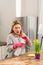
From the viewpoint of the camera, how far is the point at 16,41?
1628 millimetres

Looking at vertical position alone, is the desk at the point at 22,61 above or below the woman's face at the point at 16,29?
below

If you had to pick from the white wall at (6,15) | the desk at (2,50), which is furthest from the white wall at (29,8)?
the desk at (2,50)

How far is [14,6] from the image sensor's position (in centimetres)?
174

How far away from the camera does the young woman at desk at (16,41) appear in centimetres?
158

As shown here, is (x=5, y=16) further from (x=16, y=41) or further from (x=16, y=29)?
(x=16, y=41)

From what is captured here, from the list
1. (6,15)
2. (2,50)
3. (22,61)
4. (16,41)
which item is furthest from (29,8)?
(22,61)

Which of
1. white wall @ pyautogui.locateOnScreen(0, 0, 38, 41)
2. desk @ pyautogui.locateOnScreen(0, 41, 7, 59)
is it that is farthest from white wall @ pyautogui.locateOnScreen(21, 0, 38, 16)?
desk @ pyautogui.locateOnScreen(0, 41, 7, 59)

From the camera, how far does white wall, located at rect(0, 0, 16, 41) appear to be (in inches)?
64.4

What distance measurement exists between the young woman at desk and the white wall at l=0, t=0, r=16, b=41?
2.0 inches

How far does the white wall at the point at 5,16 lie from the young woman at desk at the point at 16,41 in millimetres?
52

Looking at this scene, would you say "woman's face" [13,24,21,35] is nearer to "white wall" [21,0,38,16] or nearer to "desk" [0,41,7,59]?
"desk" [0,41,7,59]

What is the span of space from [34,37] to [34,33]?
0.12m

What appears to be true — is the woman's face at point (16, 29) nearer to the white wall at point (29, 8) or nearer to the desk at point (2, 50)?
the desk at point (2, 50)

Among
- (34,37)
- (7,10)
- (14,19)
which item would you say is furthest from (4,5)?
(34,37)
